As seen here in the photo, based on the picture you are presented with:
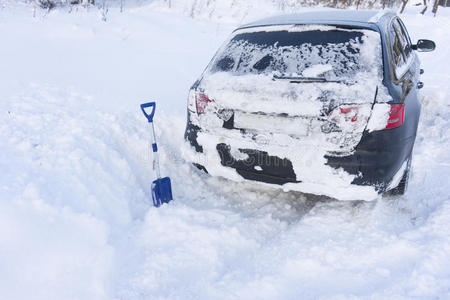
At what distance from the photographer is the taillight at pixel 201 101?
2.94 m

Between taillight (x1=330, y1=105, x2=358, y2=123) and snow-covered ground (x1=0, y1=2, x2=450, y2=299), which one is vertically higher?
taillight (x1=330, y1=105, x2=358, y2=123)

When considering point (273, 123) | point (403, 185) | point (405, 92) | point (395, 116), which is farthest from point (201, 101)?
point (403, 185)

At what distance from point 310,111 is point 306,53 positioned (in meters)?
0.59

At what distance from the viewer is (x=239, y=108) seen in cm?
276

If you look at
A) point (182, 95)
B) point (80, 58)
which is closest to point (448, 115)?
point (182, 95)

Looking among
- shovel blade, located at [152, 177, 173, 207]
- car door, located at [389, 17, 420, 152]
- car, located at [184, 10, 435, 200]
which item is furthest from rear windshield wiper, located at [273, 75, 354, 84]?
shovel blade, located at [152, 177, 173, 207]

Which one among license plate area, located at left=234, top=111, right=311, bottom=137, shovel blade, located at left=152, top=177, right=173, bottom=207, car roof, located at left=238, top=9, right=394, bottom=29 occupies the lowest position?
shovel blade, located at left=152, top=177, right=173, bottom=207

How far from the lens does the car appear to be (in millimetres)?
2527

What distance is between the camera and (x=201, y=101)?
2.98 meters

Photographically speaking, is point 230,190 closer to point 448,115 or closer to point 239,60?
point 239,60

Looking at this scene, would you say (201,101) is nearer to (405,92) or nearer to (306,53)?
(306,53)

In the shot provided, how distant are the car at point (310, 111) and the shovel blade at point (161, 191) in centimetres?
36

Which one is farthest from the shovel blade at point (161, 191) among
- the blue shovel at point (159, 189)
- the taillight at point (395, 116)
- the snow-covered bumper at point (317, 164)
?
the taillight at point (395, 116)

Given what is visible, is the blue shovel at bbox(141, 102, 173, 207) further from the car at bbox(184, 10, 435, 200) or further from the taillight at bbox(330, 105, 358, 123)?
the taillight at bbox(330, 105, 358, 123)
